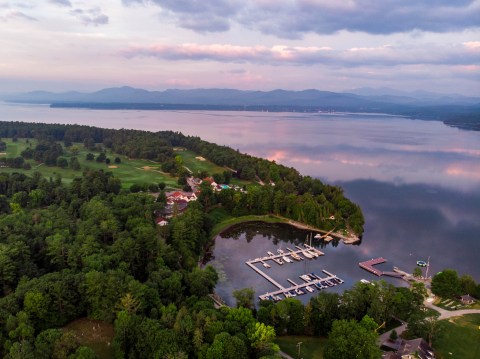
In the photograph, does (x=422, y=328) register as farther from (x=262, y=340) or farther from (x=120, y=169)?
(x=120, y=169)

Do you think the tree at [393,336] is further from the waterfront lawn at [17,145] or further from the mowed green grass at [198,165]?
the waterfront lawn at [17,145]

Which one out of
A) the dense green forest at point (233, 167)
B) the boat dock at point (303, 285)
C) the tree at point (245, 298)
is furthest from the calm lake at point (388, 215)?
the tree at point (245, 298)

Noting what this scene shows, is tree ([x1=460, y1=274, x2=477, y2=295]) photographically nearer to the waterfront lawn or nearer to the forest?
the forest

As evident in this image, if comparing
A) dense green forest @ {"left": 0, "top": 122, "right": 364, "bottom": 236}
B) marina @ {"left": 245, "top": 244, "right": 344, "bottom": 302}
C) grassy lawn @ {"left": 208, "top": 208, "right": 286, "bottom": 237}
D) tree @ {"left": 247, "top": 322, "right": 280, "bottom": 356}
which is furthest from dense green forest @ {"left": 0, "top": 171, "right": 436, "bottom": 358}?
dense green forest @ {"left": 0, "top": 122, "right": 364, "bottom": 236}

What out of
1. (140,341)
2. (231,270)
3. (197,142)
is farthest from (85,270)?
(197,142)

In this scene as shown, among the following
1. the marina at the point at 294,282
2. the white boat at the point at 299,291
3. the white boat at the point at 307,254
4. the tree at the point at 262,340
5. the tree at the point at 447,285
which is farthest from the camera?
the white boat at the point at 307,254

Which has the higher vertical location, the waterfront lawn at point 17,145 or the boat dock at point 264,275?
the waterfront lawn at point 17,145
